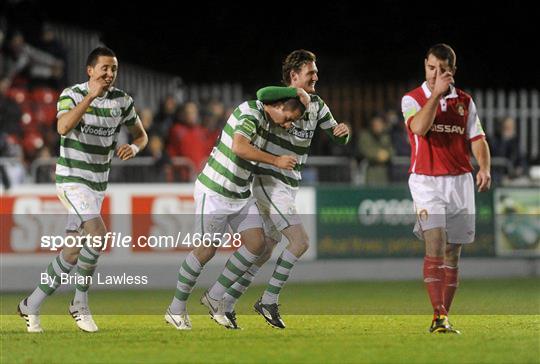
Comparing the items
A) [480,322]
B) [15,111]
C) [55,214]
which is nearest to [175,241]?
[55,214]

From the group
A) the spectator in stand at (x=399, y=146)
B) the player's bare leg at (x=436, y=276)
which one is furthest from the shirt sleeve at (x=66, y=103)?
the spectator in stand at (x=399, y=146)

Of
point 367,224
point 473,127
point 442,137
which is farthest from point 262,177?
point 367,224

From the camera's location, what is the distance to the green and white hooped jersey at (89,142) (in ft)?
38.9

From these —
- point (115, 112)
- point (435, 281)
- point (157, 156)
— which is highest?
point (115, 112)

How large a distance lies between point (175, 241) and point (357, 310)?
5.13m

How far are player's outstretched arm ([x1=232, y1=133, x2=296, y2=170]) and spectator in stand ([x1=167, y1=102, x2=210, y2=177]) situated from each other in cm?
884

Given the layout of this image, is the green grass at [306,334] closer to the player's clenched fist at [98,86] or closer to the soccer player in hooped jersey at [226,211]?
the soccer player in hooped jersey at [226,211]

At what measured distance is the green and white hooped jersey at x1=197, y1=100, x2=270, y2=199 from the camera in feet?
38.8

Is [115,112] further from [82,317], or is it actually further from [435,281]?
[435,281]

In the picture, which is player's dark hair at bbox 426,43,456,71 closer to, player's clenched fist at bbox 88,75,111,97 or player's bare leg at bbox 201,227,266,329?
player's bare leg at bbox 201,227,266,329

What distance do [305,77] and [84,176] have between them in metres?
2.05

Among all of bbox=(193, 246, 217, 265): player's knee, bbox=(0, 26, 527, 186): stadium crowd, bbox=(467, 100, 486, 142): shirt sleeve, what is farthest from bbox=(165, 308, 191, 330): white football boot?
bbox=(0, 26, 527, 186): stadium crowd

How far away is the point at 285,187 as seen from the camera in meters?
12.2

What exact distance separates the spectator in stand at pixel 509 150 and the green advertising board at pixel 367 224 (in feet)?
5.10
